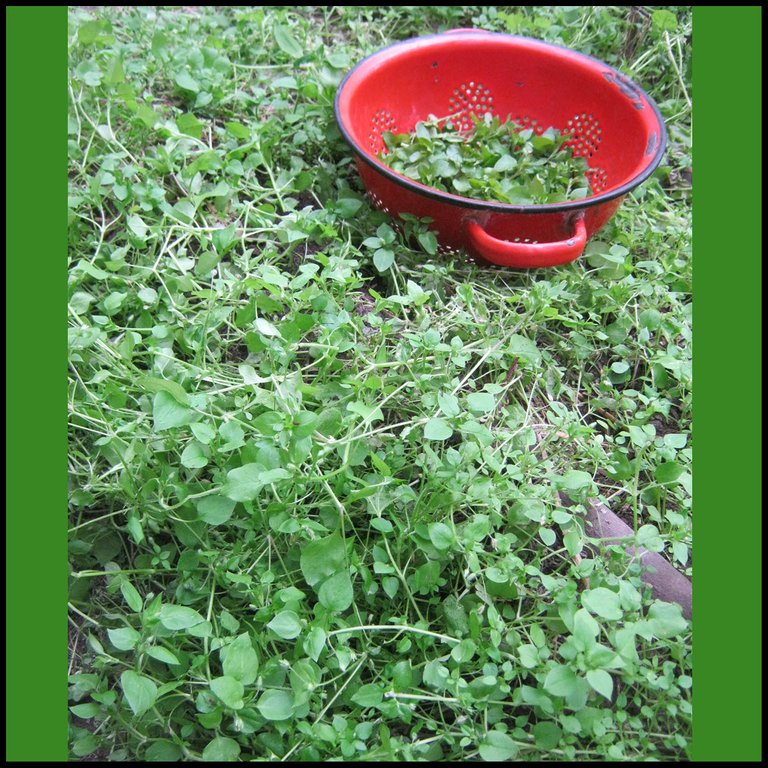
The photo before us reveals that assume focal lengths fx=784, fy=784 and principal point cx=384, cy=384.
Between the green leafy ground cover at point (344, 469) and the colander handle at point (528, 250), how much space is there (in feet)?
0.23

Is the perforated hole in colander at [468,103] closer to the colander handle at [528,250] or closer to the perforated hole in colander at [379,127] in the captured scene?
the perforated hole in colander at [379,127]

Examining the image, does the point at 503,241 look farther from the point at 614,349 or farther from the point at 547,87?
the point at 547,87

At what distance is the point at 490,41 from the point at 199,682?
4.91ft

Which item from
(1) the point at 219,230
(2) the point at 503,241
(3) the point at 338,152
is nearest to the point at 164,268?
(1) the point at 219,230

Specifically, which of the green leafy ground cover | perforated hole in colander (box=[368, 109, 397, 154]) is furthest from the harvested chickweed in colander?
the green leafy ground cover

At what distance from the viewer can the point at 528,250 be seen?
55.5 inches

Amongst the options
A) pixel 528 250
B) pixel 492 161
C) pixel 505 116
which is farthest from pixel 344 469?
pixel 505 116

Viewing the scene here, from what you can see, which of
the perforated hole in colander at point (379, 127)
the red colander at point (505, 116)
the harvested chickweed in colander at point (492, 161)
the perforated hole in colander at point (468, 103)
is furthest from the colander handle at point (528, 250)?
the perforated hole in colander at point (468, 103)

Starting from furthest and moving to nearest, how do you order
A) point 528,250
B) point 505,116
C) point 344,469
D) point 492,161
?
point 505,116, point 492,161, point 528,250, point 344,469

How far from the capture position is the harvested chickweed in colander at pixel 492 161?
5.25 feet

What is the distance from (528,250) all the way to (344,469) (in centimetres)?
59

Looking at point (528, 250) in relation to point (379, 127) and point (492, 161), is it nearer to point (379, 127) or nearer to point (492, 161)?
point (492, 161)

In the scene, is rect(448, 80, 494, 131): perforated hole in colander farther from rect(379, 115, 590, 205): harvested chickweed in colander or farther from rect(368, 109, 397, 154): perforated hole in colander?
rect(368, 109, 397, 154): perforated hole in colander

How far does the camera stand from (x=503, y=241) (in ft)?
4.75
